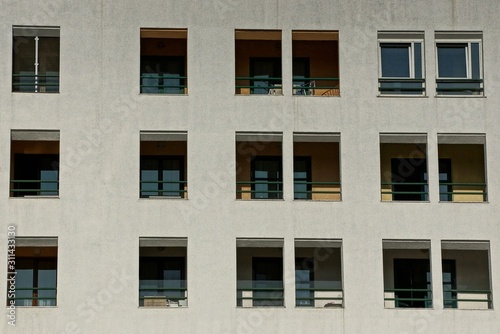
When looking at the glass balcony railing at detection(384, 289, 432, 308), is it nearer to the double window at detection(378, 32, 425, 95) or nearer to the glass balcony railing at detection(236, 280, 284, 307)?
the glass balcony railing at detection(236, 280, 284, 307)

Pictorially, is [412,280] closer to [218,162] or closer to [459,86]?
[459,86]

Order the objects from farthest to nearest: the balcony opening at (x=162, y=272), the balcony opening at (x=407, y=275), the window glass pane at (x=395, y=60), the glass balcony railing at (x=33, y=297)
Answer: the window glass pane at (x=395, y=60) < the balcony opening at (x=407, y=275) < the balcony opening at (x=162, y=272) < the glass balcony railing at (x=33, y=297)

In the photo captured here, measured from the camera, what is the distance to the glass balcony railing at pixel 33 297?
36094 mm

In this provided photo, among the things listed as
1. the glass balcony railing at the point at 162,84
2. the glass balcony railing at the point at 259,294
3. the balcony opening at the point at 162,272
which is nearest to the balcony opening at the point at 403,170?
the glass balcony railing at the point at 259,294

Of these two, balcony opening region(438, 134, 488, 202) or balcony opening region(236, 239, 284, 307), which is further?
balcony opening region(438, 134, 488, 202)

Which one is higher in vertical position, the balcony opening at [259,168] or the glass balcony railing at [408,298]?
the balcony opening at [259,168]

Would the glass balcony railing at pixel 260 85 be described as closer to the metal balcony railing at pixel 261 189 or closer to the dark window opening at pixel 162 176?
the metal balcony railing at pixel 261 189

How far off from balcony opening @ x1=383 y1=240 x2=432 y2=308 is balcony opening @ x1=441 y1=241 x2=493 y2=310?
2.09 ft

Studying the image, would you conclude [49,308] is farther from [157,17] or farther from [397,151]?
[397,151]

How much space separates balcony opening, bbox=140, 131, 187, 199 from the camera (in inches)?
1470

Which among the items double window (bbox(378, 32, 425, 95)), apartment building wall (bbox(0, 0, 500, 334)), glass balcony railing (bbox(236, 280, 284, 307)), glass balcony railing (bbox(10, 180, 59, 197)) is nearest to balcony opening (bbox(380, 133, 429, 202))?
apartment building wall (bbox(0, 0, 500, 334))

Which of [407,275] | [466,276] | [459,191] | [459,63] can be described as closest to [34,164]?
[407,275]

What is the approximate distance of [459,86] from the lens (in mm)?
38125

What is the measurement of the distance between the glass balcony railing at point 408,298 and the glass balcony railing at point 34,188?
11.5 m
